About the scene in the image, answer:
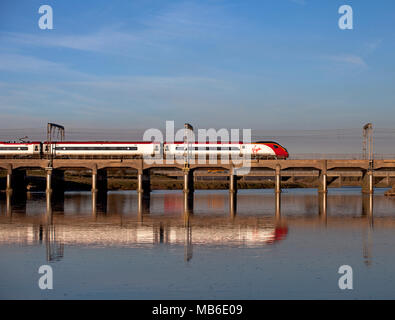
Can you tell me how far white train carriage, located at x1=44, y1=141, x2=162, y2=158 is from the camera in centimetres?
9862

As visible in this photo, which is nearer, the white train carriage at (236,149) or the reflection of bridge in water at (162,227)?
the reflection of bridge in water at (162,227)

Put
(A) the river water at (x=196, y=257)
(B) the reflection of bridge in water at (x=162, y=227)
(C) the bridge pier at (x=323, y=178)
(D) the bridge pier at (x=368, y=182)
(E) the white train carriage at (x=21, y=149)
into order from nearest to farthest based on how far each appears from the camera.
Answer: (A) the river water at (x=196, y=257)
(B) the reflection of bridge in water at (x=162, y=227)
(C) the bridge pier at (x=323, y=178)
(D) the bridge pier at (x=368, y=182)
(E) the white train carriage at (x=21, y=149)

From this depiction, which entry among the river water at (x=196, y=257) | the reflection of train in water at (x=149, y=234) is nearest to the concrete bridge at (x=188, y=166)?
the river water at (x=196, y=257)

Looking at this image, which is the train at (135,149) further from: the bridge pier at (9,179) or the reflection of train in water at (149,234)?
the reflection of train in water at (149,234)

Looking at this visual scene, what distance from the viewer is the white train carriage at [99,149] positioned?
98625 mm

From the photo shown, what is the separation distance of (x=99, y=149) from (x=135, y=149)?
677 centimetres

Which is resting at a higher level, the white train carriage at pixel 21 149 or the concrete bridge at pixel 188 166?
the white train carriage at pixel 21 149

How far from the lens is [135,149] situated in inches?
3883

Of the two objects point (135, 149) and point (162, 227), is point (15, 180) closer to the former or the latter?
point (135, 149)

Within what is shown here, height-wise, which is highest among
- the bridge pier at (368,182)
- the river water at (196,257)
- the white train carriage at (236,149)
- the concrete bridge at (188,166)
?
the white train carriage at (236,149)

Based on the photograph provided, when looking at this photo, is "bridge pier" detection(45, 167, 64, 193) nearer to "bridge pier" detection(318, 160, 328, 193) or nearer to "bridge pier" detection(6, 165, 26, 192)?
"bridge pier" detection(6, 165, 26, 192)

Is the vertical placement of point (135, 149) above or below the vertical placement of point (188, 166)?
above

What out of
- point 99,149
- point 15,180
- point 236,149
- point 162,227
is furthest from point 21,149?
point 162,227
